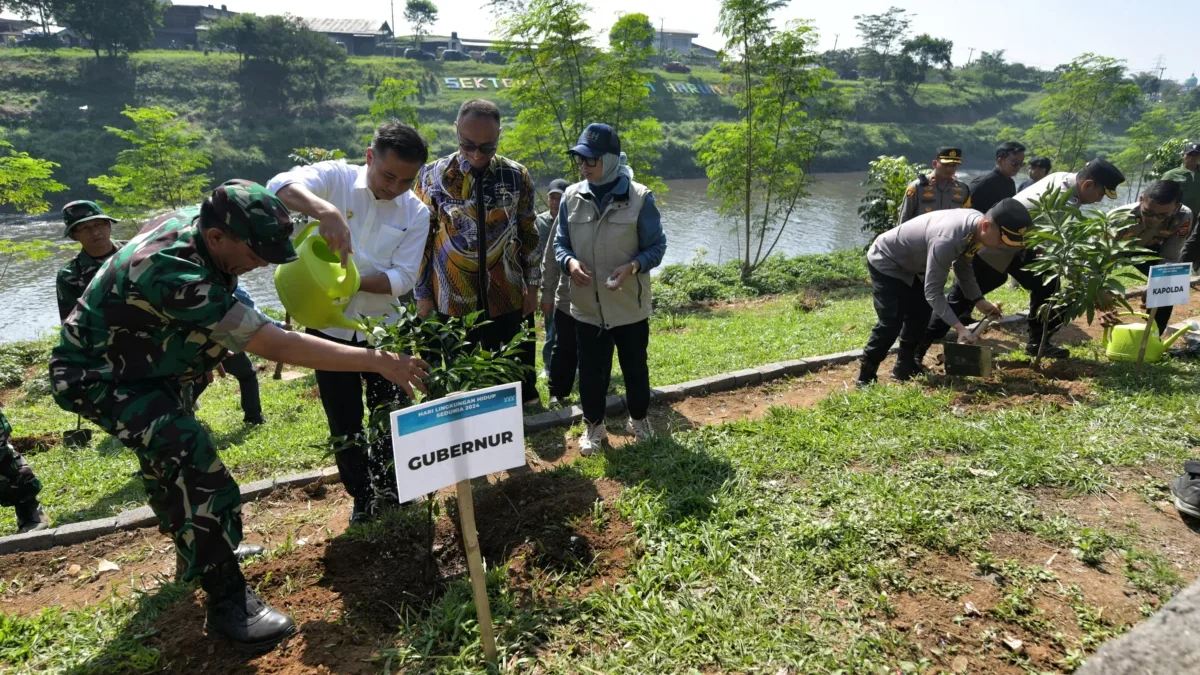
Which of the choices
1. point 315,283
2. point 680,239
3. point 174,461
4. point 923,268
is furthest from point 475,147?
point 680,239

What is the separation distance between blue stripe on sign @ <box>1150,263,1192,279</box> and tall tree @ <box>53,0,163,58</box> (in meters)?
46.8

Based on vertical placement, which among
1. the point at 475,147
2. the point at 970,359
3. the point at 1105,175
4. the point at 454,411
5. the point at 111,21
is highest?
the point at 111,21

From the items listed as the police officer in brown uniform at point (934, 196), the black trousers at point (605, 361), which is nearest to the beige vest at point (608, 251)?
the black trousers at point (605, 361)

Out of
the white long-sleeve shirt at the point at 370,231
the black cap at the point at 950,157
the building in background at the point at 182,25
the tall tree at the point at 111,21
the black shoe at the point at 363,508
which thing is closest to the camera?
the white long-sleeve shirt at the point at 370,231

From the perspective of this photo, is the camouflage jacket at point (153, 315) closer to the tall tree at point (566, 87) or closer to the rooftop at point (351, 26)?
the tall tree at point (566, 87)

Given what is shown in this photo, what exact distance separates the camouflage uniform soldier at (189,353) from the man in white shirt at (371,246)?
19.2 inches

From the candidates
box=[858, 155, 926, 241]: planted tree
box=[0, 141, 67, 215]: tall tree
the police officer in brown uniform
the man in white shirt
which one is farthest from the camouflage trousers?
box=[858, 155, 926, 241]: planted tree

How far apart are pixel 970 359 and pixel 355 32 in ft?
223

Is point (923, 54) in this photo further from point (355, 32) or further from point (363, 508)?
point (363, 508)

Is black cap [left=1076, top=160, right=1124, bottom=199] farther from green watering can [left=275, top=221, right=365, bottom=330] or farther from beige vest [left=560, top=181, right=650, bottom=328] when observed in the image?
green watering can [left=275, top=221, right=365, bottom=330]

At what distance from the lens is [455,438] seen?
6.66ft

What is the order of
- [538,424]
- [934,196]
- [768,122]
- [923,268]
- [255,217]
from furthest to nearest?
[768,122], [934,196], [923,268], [538,424], [255,217]

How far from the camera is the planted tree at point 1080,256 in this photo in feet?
14.8

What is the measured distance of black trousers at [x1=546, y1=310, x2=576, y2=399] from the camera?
4.19 meters
